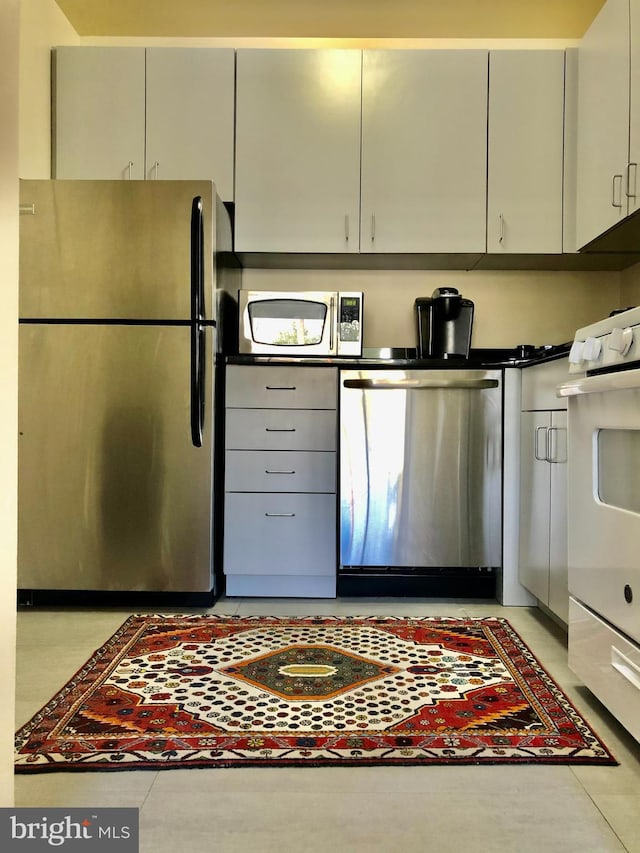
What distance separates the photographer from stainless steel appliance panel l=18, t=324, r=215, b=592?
2.60 meters

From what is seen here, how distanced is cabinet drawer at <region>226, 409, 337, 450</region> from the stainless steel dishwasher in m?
0.19

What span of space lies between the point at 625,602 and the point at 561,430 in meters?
0.86

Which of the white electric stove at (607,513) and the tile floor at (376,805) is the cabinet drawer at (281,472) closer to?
the white electric stove at (607,513)

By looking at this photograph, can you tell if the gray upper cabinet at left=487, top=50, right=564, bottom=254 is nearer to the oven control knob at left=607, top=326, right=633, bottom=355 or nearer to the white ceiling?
the white ceiling

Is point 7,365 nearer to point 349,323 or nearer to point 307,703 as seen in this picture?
point 307,703

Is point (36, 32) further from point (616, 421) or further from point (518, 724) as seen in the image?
point (518, 724)

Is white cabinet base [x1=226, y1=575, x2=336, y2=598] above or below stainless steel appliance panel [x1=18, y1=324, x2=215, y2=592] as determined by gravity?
below

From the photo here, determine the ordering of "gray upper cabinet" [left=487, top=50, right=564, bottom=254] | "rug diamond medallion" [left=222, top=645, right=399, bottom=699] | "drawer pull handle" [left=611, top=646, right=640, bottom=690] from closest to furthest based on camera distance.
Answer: "drawer pull handle" [left=611, top=646, right=640, bottom=690] < "rug diamond medallion" [left=222, top=645, right=399, bottom=699] < "gray upper cabinet" [left=487, top=50, right=564, bottom=254]

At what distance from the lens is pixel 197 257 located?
2566 mm

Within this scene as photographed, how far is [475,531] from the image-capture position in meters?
2.72

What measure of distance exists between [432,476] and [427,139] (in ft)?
4.75

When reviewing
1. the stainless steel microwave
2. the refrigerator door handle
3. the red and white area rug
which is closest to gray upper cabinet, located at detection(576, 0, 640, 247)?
the stainless steel microwave

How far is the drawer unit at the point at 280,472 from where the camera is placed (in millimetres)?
2725

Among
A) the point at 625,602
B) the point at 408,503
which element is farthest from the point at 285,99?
the point at 625,602
